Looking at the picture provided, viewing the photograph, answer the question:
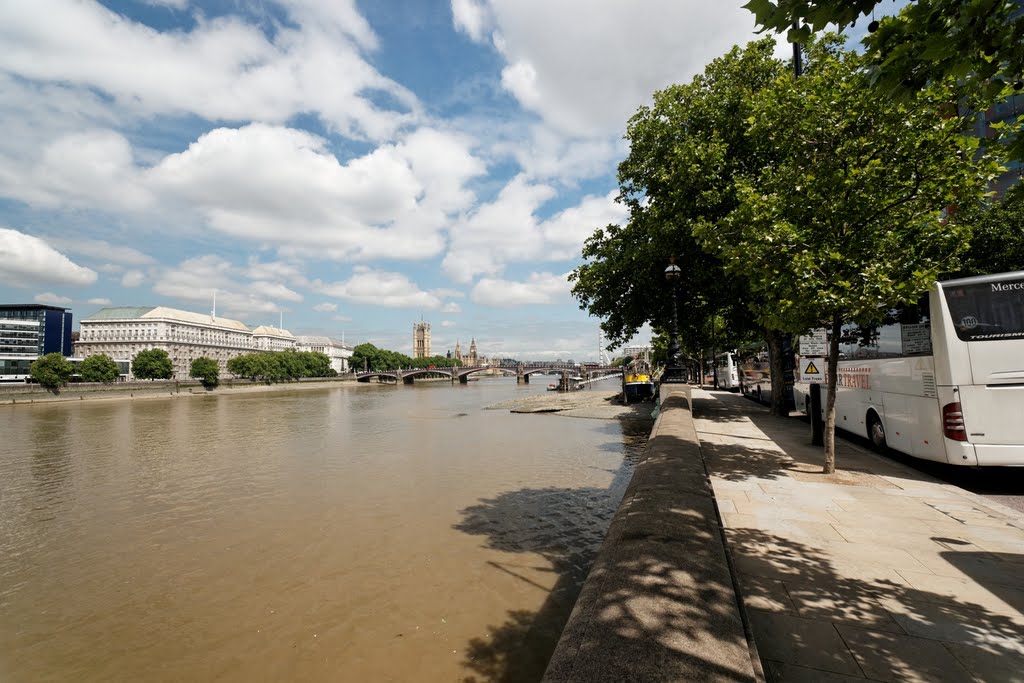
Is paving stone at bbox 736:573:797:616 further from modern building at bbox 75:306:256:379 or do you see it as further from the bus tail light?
modern building at bbox 75:306:256:379

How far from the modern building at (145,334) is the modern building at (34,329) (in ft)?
39.0

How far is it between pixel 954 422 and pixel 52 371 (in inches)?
3904

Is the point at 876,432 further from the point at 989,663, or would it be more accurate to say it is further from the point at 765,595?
the point at 989,663

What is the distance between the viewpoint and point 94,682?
202 inches

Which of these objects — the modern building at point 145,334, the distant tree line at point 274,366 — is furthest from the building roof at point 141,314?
the distant tree line at point 274,366

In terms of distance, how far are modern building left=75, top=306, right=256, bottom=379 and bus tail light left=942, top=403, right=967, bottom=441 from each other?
161379 millimetres

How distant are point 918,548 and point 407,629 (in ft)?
19.0

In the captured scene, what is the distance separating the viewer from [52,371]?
7212cm

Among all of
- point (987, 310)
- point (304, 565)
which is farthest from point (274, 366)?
point (987, 310)

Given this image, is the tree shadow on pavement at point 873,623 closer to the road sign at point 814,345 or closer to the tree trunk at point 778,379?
the road sign at point 814,345

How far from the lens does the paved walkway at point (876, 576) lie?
339 centimetres

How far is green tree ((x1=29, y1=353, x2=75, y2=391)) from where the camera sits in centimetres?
7119

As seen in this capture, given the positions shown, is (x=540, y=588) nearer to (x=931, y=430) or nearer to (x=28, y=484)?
(x=931, y=430)

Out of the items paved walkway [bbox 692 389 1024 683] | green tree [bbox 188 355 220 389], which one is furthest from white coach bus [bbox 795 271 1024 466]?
green tree [bbox 188 355 220 389]
